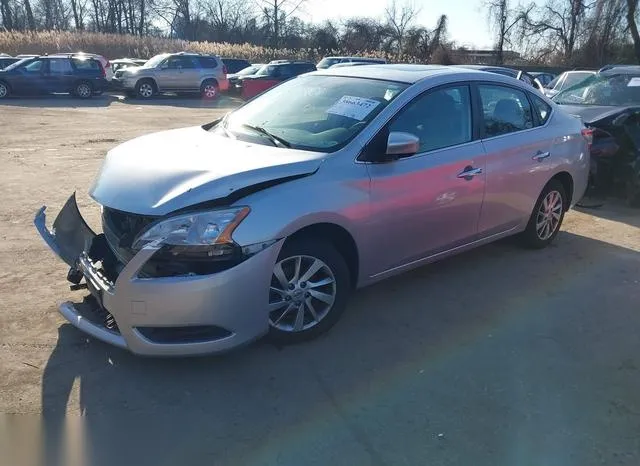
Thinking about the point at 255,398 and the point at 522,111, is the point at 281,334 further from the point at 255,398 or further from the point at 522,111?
the point at 522,111

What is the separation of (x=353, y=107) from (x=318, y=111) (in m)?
0.29

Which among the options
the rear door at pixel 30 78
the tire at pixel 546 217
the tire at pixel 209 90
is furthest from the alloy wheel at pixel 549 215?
the rear door at pixel 30 78

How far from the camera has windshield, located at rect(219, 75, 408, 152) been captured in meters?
4.12

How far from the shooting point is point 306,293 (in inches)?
149

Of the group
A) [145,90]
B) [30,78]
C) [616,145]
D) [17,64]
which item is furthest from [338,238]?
[17,64]

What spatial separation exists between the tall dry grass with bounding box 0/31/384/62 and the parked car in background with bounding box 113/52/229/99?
44.6 feet

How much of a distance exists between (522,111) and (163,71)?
2248 centimetres

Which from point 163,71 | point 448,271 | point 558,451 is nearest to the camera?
point 558,451

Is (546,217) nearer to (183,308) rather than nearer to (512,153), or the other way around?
(512,153)

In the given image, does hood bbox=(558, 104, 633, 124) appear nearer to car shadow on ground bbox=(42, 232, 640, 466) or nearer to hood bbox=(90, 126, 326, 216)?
car shadow on ground bbox=(42, 232, 640, 466)

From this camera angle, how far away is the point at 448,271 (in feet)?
17.2

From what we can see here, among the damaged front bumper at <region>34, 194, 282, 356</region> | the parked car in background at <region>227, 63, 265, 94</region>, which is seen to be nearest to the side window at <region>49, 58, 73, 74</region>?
the parked car in background at <region>227, 63, 265, 94</region>

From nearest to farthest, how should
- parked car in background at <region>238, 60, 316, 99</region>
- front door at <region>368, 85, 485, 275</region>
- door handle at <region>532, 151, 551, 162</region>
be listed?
front door at <region>368, 85, 485, 275</region>
door handle at <region>532, 151, 551, 162</region>
parked car in background at <region>238, 60, 316, 99</region>

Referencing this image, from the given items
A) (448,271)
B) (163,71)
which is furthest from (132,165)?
(163,71)
